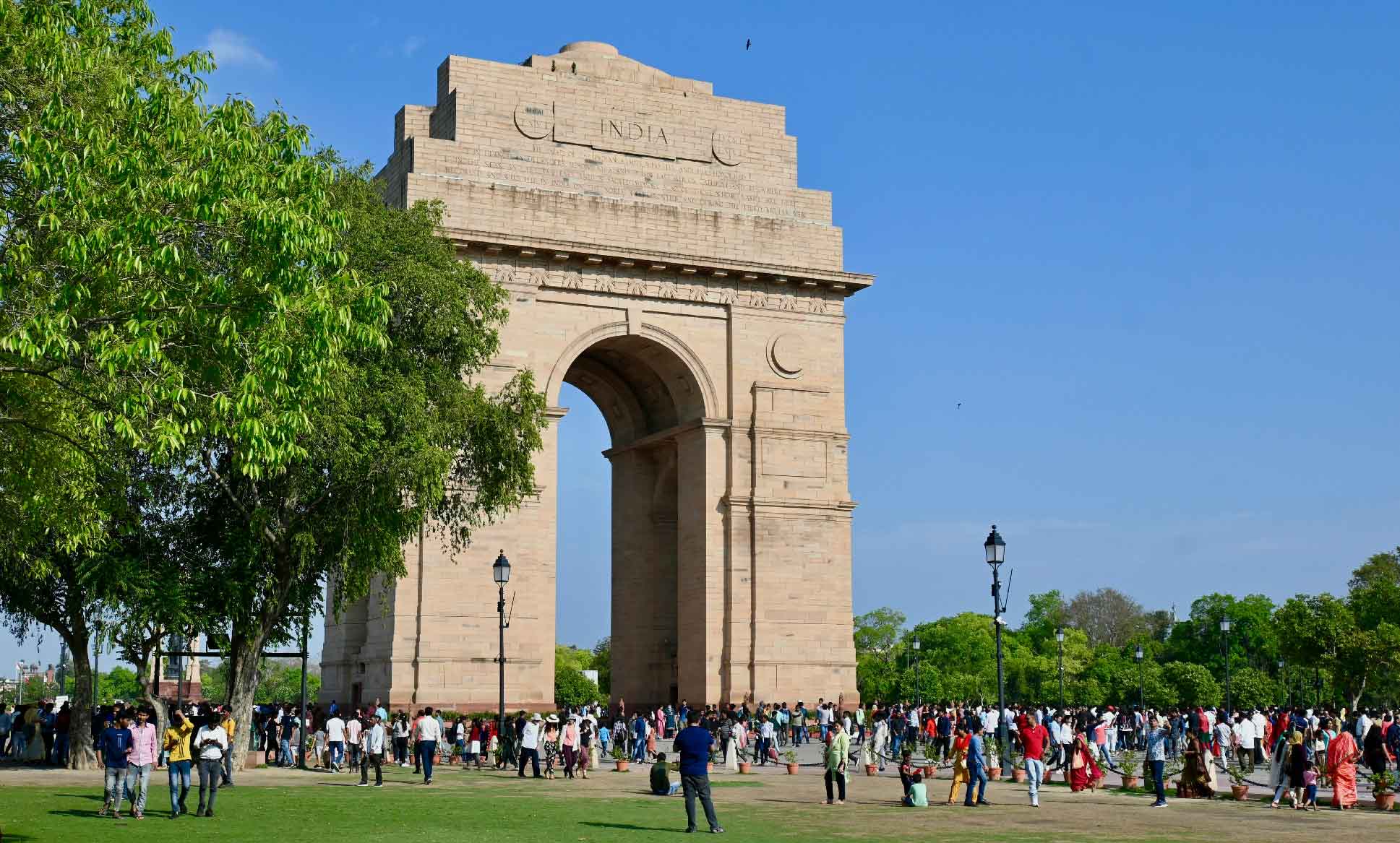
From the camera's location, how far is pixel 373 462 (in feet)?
93.2

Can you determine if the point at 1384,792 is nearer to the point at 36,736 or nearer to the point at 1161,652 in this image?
the point at 36,736

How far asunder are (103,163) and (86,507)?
6.88 metres

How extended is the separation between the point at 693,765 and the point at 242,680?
47.1ft

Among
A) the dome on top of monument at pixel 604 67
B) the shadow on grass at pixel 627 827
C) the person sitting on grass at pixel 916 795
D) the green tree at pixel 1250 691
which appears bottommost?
the shadow on grass at pixel 627 827

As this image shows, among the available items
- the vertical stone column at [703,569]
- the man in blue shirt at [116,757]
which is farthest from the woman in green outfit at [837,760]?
the vertical stone column at [703,569]

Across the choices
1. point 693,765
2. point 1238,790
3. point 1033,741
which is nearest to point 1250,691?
point 1238,790

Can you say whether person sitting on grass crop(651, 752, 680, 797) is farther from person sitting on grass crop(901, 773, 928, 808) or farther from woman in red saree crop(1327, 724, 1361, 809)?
woman in red saree crop(1327, 724, 1361, 809)

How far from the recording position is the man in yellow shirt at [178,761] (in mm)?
20703

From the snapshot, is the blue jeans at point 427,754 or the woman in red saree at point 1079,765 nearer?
the woman in red saree at point 1079,765

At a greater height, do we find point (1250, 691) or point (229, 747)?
point (1250, 691)

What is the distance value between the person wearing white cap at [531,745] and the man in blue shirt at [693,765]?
36.1 feet

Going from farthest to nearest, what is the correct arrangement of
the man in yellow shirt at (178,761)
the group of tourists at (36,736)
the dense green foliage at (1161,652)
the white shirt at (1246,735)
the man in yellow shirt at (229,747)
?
the dense green foliage at (1161,652)
the group of tourists at (36,736)
the white shirt at (1246,735)
the man in yellow shirt at (229,747)
the man in yellow shirt at (178,761)

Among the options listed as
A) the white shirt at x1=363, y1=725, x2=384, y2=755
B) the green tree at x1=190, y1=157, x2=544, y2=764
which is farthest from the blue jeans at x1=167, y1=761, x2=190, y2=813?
the green tree at x1=190, y1=157, x2=544, y2=764

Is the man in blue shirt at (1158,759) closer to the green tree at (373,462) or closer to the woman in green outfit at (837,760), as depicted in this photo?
the woman in green outfit at (837,760)
